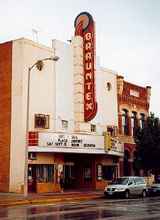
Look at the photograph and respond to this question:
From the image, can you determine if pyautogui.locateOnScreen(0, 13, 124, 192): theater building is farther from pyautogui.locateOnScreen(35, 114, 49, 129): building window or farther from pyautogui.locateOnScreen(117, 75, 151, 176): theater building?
pyautogui.locateOnScreen(117, 75, 151, 176): theater building

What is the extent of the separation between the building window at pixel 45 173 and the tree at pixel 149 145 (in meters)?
10.4

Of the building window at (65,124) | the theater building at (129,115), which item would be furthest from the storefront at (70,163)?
the theater building at (129,115)

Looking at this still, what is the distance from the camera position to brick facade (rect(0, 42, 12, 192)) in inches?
1453

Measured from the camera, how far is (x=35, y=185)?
1467 inches

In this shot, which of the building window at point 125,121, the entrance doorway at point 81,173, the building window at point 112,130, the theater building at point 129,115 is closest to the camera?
the entrance doorway at point 81,173

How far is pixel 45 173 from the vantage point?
38.5 m

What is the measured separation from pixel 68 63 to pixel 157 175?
54.8 ft

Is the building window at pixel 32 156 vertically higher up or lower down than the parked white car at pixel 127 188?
higher up

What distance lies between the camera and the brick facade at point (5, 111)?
36906 mm

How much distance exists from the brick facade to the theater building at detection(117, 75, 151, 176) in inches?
569

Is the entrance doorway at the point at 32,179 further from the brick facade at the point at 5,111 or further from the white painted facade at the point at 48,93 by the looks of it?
the brick facade at the point at 5,111

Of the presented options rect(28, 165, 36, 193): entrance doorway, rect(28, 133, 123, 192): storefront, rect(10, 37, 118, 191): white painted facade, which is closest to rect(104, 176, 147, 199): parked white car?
rect(28, 133, 123, 192): storefront

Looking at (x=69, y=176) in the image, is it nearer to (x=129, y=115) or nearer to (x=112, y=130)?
(x=112, y=130)

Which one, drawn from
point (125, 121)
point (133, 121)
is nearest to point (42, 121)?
point (125, 121)
